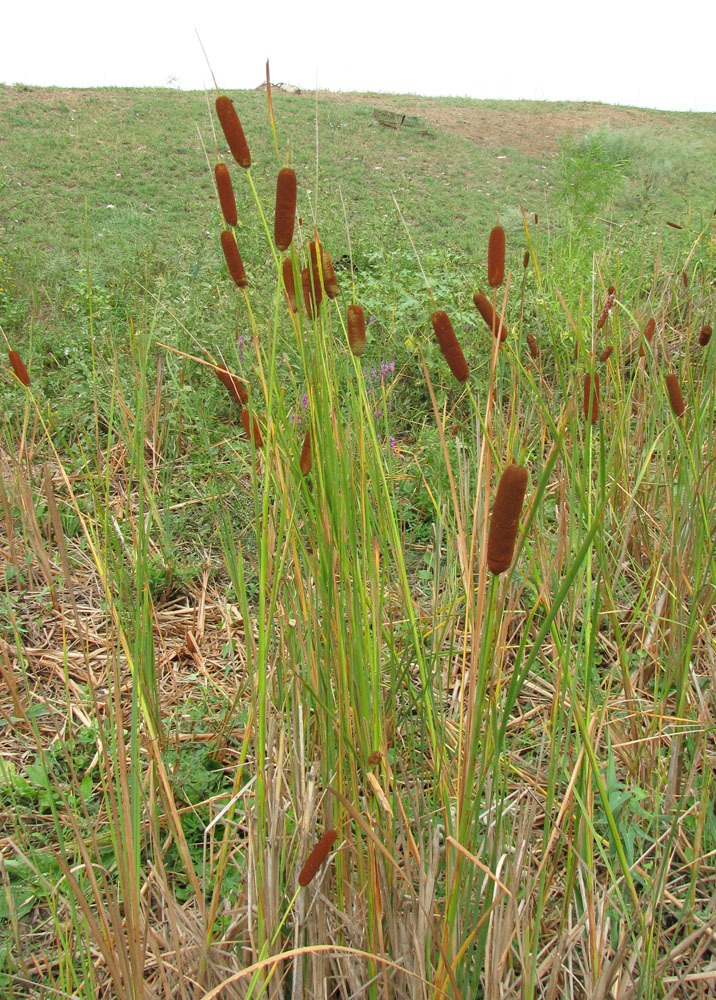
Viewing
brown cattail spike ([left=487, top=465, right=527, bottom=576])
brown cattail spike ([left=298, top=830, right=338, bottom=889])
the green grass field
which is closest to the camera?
brown cattail spike ([left=487, top=465, right=527, bottom=576])

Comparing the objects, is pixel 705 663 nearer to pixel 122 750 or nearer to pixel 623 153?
pixel 122 750

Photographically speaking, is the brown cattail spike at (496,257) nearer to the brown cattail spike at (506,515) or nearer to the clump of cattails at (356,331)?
the clump of cattails at (356,331)

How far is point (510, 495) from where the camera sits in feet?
1.76

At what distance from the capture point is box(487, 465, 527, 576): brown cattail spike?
0.53 meters

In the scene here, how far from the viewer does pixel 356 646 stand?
892 mm

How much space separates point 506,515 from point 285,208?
439 millimetres

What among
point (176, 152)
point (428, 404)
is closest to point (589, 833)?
point (428, 404)

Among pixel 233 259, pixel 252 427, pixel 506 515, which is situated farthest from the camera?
pixel 252 427

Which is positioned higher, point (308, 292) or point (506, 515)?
point (308, 292)

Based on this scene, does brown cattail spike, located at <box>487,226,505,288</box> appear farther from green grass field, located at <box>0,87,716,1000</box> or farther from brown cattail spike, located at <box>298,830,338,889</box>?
brown cattail spike, located at <box>298,830,338,889</box>

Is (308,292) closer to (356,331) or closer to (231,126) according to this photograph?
(356,331)

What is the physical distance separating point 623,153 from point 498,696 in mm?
9595

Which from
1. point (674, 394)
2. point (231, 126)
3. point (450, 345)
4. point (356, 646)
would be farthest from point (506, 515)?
point (674, 394)

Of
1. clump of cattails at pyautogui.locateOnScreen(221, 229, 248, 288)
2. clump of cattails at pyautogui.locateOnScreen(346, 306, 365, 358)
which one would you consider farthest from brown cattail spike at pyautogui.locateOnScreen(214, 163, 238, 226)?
clump of cattails at pyautogui.locateOnScreen(346, 306, 365, 358)
